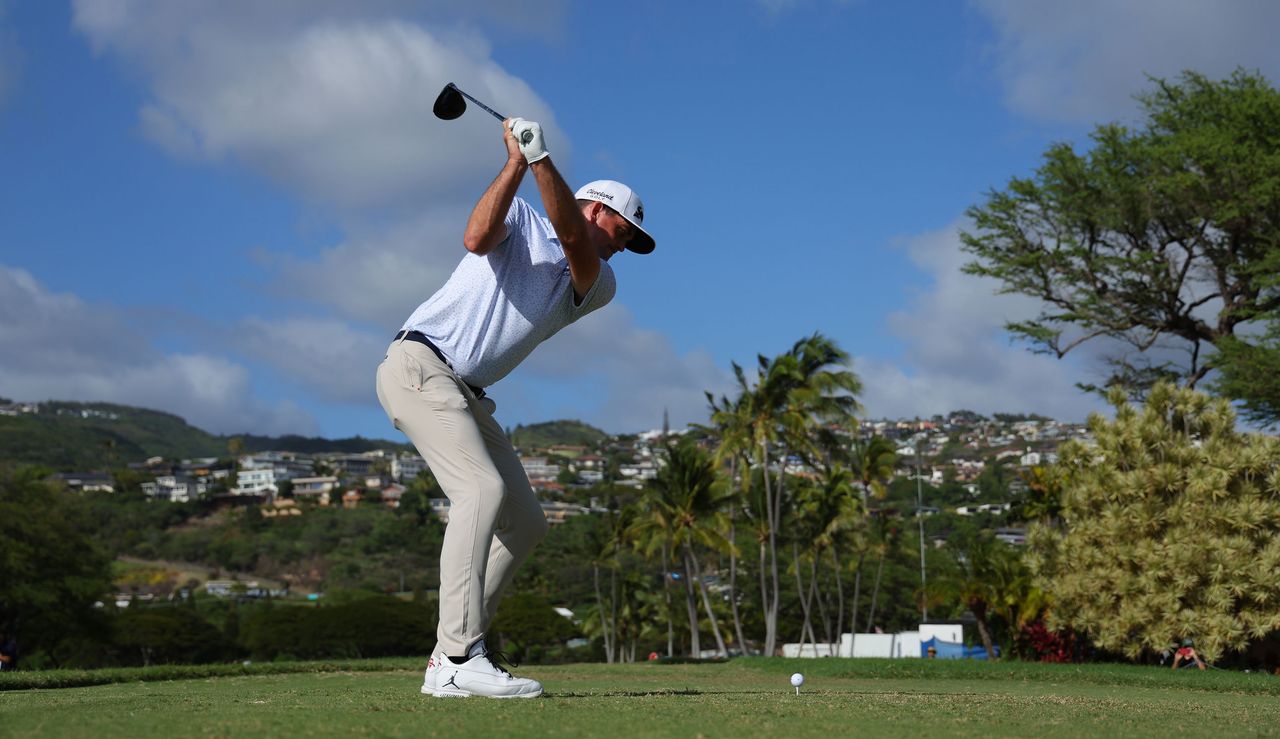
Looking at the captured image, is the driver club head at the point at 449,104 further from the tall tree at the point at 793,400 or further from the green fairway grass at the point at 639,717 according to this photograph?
A: the tall tree at the point at 793,400

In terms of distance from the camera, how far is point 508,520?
20.5ft

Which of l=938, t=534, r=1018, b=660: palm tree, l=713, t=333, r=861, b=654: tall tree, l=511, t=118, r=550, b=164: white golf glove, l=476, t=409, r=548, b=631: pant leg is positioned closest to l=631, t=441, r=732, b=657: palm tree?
l=713, t=333, r=861, b=654: tall tree

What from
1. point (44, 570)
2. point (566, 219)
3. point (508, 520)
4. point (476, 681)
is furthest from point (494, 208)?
point (44, 570)

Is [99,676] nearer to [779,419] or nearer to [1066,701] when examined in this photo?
[1066,701]

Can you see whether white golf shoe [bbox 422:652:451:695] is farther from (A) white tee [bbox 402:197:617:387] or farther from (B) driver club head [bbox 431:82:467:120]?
(B) driver club head [bbox 431:82:467:120]

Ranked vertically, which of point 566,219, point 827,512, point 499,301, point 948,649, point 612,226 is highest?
point 827,512

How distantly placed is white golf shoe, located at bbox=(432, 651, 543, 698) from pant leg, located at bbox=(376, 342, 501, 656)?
0.24ft


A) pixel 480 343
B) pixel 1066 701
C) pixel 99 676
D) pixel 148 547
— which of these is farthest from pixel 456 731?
pixel 148 547

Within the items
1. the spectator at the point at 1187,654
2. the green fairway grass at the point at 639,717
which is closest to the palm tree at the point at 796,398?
the spectator at the point at 1187,654

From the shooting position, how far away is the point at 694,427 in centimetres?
5850

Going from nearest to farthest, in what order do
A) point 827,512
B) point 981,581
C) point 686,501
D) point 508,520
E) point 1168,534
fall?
point 508,520 → point 1168,534 → point 981,581 → point 686,501 → point 827,512

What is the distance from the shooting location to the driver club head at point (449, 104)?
6270 millimetres

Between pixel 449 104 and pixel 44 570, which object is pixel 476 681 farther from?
pixel 44 570

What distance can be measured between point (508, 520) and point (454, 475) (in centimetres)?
66
